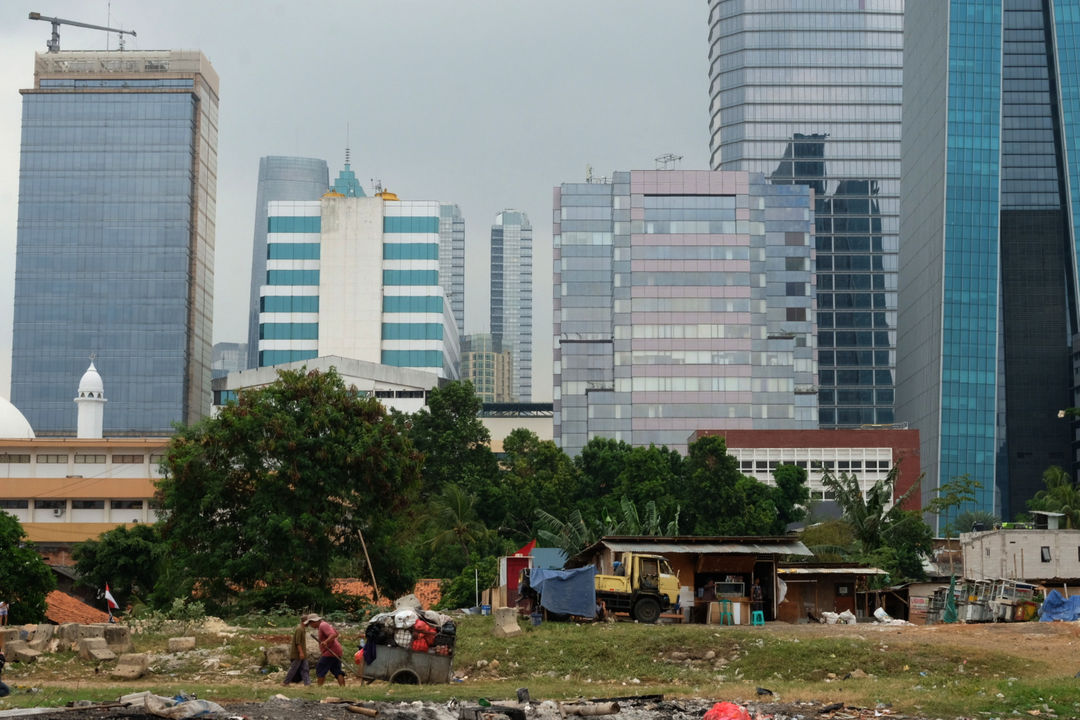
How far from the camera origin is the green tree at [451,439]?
8412cm

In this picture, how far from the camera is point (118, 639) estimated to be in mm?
30078

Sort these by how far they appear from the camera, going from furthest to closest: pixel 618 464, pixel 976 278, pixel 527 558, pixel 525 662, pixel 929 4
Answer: pixel 929 4
pixel 976 278
pixel 618 464
pixel 527 558
pixel 525 662

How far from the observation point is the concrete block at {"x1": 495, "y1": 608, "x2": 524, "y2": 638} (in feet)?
111

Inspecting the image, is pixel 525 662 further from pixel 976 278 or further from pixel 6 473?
pixel 976 278

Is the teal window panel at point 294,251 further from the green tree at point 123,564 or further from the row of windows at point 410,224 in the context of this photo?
the green tree at point 123,564

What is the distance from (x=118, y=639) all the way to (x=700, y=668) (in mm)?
13298

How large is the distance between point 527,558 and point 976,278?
106583 millimetres

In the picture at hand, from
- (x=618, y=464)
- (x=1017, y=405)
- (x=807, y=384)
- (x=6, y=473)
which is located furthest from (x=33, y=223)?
(x=1017, y=405)

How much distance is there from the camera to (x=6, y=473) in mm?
105875

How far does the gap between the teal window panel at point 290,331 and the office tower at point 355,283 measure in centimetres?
11

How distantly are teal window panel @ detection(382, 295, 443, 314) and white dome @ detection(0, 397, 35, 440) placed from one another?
4220 cm

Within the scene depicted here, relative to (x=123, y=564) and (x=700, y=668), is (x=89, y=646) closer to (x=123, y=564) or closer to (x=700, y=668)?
(x=700, y=668)

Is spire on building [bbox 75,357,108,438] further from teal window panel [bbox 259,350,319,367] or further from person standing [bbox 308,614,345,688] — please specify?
person standing [bbox 308,614,345,688]

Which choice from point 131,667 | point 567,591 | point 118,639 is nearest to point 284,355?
point 567,591
